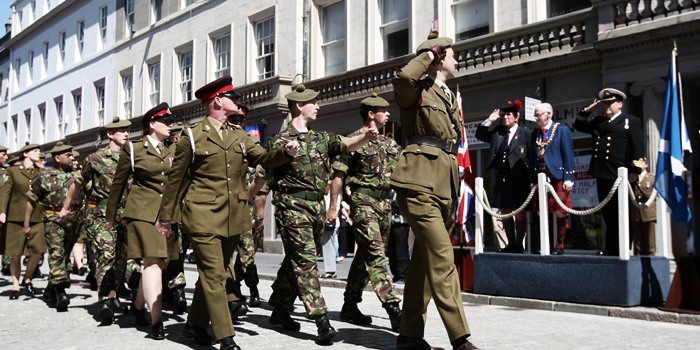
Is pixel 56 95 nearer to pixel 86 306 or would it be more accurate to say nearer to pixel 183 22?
pixel 183 22

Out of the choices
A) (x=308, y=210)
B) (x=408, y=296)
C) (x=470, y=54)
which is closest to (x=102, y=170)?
(x=308, y=210)

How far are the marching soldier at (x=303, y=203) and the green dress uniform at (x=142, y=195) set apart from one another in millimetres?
1233

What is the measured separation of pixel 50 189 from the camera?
11508 millimetres

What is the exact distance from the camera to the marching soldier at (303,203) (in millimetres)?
7012

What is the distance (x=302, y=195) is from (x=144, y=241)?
5.32ft

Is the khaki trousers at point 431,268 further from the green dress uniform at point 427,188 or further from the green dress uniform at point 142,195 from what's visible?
the green dress uniform at point 142,195

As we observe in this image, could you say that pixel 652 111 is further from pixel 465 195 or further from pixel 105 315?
pixel 105 315

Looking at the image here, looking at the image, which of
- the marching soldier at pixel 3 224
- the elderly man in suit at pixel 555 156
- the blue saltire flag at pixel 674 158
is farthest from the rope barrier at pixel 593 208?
the marching soldier at pixel 3 224

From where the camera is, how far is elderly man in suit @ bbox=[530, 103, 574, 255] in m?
9.89

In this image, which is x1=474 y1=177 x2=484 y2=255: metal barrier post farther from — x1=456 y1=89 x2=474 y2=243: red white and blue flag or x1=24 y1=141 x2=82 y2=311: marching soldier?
x1=24 y1=141 x2=82 y2=311: marching soldier

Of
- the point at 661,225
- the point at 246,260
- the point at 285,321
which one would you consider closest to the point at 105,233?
the point at 246,260

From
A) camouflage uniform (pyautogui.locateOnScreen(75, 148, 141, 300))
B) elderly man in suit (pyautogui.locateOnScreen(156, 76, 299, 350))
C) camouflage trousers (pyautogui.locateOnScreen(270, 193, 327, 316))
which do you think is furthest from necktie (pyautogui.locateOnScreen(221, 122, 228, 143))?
camouflage uniform (pyautogui.locateOnScreen(75, 148, 141, 300))

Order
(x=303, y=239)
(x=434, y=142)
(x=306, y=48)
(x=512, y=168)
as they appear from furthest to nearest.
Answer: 1. (x=306, y=48)
2. (x=512, y=168)
3. (x=303, y=239)
4. (x=434, y=142)

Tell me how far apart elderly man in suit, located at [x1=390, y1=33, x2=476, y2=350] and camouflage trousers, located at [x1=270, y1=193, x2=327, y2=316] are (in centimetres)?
114
